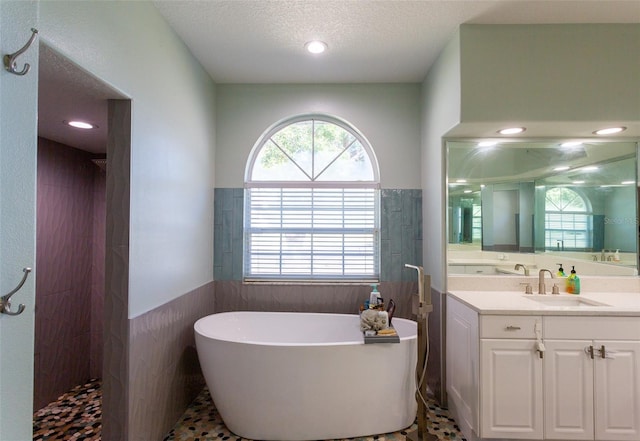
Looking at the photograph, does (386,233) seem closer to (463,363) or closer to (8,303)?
(463,363)

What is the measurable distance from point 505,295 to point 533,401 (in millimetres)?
675

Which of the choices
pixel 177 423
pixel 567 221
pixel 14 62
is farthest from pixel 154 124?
pixel 567 221

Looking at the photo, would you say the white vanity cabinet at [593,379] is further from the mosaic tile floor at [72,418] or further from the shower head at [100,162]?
the shower head at [100,162]

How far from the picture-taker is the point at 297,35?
212 centimetres

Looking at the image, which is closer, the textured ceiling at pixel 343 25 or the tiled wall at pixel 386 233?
the textured ceiling at pixel 343 25

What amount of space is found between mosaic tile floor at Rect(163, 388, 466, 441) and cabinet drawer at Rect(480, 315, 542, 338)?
0.77 m

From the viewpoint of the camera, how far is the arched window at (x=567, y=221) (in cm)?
240

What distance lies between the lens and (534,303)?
201cm

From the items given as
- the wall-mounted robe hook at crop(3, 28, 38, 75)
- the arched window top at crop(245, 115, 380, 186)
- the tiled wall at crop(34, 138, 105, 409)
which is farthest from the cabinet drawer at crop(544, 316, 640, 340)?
the tiled wall at crop(34, 138, 105, 409)

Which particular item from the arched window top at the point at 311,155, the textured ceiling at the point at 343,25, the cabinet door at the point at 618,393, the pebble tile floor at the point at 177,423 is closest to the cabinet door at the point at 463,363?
the pebble tile floor at the point at 177,423

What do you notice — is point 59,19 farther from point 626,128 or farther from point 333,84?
point 626,128

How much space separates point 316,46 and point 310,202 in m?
1.31

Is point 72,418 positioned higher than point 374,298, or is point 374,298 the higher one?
point 374,298

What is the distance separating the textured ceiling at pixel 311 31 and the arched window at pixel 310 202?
67 centimetres
